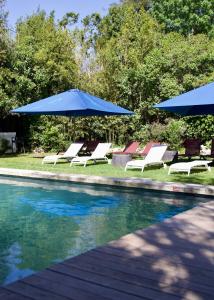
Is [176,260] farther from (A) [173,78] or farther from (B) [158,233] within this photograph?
(A) [173,78]

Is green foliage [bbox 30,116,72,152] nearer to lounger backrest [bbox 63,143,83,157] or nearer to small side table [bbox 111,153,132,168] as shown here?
lounger backrest [bbox 63,143,83,157]

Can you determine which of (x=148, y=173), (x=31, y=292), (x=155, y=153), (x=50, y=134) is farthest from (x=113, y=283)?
(x=50, y=134)

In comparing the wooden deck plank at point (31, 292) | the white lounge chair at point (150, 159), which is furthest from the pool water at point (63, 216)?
the white lounge chair at point (150, 159)

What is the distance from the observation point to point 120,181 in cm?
997

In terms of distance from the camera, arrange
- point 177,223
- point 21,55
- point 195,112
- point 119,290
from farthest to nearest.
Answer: point 21,55, point 195,112, point 177,223, point 119,290

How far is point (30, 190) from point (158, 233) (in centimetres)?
583

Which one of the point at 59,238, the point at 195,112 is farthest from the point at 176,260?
the point at 195,112

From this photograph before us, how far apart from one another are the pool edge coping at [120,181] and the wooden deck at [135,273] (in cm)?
368

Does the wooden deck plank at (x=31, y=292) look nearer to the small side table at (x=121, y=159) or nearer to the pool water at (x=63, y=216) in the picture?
the pool water at (x=63, y=216)

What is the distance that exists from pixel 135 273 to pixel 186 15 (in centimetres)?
3778

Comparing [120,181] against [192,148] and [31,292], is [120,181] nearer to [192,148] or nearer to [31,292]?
[192,148]

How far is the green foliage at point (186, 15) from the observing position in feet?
123

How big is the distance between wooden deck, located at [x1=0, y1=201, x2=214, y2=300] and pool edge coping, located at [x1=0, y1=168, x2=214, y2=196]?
3.68 m

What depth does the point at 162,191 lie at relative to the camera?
30.3 ft
